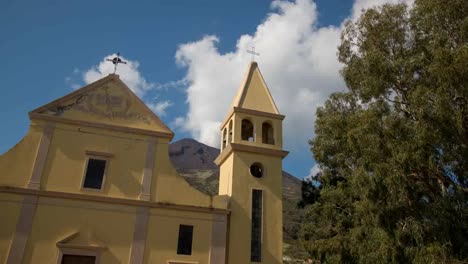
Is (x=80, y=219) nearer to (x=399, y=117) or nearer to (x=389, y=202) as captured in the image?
(x=389, y=202)

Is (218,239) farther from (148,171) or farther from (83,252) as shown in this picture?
(83,252)

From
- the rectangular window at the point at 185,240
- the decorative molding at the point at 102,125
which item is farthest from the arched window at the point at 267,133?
the rectangular window at the point at 185,240

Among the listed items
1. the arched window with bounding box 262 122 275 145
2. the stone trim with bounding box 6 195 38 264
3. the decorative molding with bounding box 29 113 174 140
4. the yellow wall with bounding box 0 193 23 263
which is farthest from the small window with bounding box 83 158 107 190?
the arched window with bounding box 262 122 275 145

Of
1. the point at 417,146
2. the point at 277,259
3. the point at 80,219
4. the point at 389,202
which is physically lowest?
the point at 277,259

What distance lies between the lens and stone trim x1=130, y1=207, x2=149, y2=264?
1232 cm

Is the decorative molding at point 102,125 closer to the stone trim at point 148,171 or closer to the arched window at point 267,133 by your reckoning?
the stone trim at point 148,171

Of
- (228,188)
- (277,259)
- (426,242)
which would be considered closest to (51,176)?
(228,188)

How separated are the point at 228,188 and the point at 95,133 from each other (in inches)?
202

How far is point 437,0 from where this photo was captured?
11.7 m

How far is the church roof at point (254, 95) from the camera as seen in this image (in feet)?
52.4

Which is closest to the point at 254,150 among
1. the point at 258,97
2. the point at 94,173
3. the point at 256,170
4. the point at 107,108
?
the point at 256,170

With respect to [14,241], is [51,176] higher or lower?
higher

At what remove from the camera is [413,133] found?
11.3 m

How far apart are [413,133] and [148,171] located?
855cm
